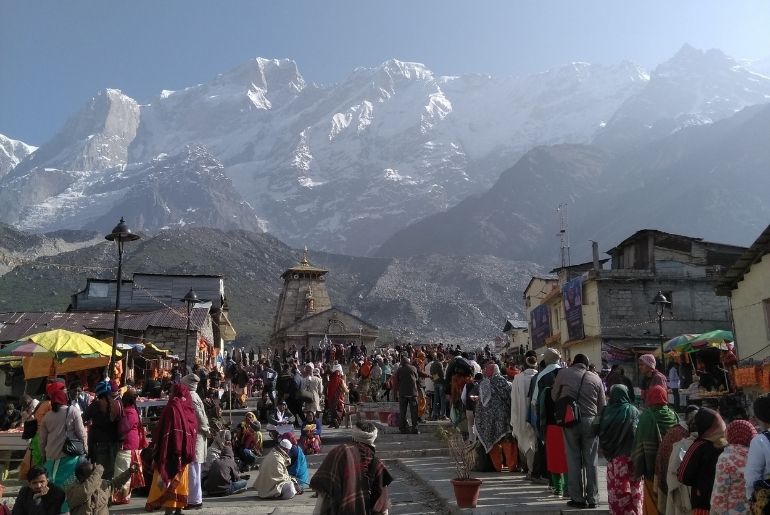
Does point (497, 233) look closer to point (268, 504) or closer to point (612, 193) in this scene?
point (612, 193)

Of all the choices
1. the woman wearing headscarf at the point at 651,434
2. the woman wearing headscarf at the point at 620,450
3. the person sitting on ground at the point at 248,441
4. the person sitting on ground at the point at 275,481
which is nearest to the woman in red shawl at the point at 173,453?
the person sitting on ground at the point at 275,481

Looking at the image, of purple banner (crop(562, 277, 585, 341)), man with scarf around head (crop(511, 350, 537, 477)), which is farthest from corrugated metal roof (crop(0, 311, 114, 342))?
purple banner (crop(562, 277, 585, 341))

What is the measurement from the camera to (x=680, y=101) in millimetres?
186875

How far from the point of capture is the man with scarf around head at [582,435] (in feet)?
22.3

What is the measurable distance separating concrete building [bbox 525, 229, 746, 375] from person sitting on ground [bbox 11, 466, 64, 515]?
24864mm

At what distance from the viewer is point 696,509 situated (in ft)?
16.3

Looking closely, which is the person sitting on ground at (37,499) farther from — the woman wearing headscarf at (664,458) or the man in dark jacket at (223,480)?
the woman wearing headscarf at (664,458)

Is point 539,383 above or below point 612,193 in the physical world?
below

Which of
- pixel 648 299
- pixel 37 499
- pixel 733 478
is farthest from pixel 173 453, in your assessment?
pixel 648 299

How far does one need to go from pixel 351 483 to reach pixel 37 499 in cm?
277

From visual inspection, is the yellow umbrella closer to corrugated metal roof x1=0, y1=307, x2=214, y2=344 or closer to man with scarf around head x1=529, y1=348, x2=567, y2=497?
man with scarf around head x1=529, y1=348, x2=567, y2=497

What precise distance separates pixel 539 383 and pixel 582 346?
24403 mm

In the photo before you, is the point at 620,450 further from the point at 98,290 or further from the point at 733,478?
the point at 98,290

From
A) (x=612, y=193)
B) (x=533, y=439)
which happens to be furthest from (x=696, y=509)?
(x=612, y=193)
